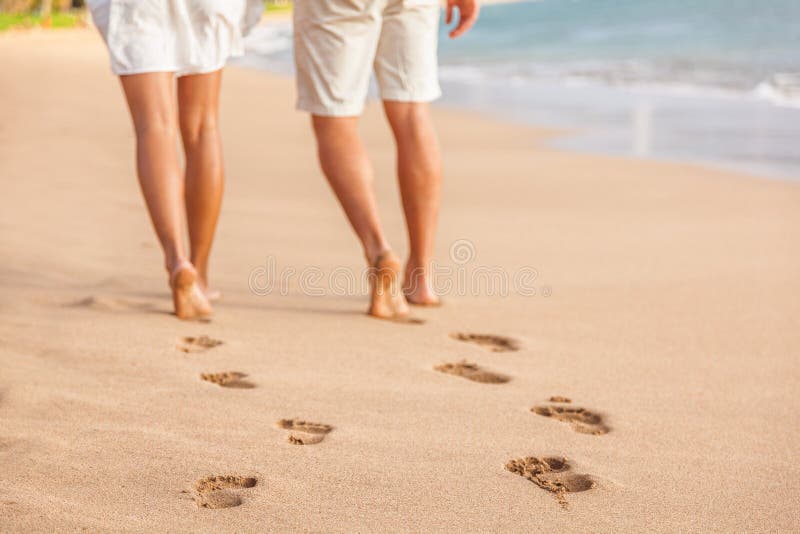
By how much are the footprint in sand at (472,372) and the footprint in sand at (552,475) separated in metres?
0.51

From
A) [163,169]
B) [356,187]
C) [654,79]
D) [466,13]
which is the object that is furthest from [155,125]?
[654,79]

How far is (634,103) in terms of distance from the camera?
9.78 metres

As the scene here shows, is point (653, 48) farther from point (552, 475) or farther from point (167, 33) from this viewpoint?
point (552, 475)

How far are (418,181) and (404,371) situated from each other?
2.75 ft

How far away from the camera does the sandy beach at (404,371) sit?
1739 mm

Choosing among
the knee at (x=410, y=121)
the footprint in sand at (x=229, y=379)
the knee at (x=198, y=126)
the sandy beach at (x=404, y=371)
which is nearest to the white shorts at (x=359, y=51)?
the knee at (x=410, y=121)

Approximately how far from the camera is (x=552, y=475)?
6.21 feet

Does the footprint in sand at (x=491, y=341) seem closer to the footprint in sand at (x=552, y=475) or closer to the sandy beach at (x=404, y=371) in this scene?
the sandy beach at (x=404, y=371)

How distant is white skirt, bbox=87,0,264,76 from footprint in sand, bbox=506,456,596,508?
1.52 meters

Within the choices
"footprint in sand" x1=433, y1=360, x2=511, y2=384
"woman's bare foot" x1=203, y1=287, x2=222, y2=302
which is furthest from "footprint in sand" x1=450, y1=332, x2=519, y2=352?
"woman's bare foot" x1=203, y1=287, x2=222, y2=302

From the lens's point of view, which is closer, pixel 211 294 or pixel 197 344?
pixel 197 344

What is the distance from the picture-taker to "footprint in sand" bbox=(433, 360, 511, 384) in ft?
8.11

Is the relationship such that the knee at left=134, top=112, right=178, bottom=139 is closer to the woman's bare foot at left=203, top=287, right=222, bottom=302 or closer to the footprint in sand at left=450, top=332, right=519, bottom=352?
the woman's bare foot at left=203, top=287, right=222, bottom=302

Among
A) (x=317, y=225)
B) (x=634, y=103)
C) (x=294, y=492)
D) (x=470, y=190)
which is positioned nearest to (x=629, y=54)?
(x=634, y=103)
